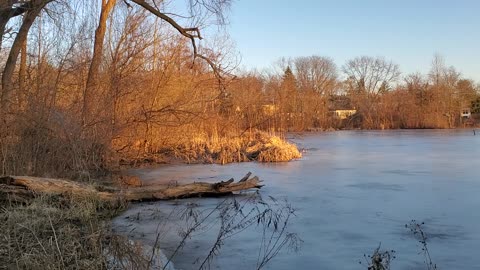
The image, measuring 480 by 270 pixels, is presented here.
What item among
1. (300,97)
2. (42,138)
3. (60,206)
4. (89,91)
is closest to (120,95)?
(89,91)

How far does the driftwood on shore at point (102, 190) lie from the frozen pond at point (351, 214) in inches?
11.1

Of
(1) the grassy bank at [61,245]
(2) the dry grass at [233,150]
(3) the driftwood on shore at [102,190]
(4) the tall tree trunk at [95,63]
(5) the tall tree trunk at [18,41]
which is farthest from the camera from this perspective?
(2) the dry grass at [233,150]

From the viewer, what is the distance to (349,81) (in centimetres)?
6225

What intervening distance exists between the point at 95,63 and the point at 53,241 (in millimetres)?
9058

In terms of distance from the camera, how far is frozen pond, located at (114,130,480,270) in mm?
4996

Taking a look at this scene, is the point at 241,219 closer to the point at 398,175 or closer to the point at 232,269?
the point at 232,269

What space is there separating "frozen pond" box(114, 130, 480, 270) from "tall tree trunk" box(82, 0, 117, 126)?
83.9 inches

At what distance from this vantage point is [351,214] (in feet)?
23.3

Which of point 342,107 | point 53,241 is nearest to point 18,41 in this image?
point 53,241

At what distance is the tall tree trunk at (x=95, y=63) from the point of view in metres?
11.0

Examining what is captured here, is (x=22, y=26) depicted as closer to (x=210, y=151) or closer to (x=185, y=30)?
(x=185, y=30)

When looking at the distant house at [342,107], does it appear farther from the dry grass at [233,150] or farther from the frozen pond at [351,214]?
the frozen pond at [351,214]

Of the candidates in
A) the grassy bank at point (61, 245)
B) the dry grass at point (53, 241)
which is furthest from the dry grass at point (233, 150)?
the grassy bank at point (61, 245)

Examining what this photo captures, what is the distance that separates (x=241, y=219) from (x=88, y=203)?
204 cm
